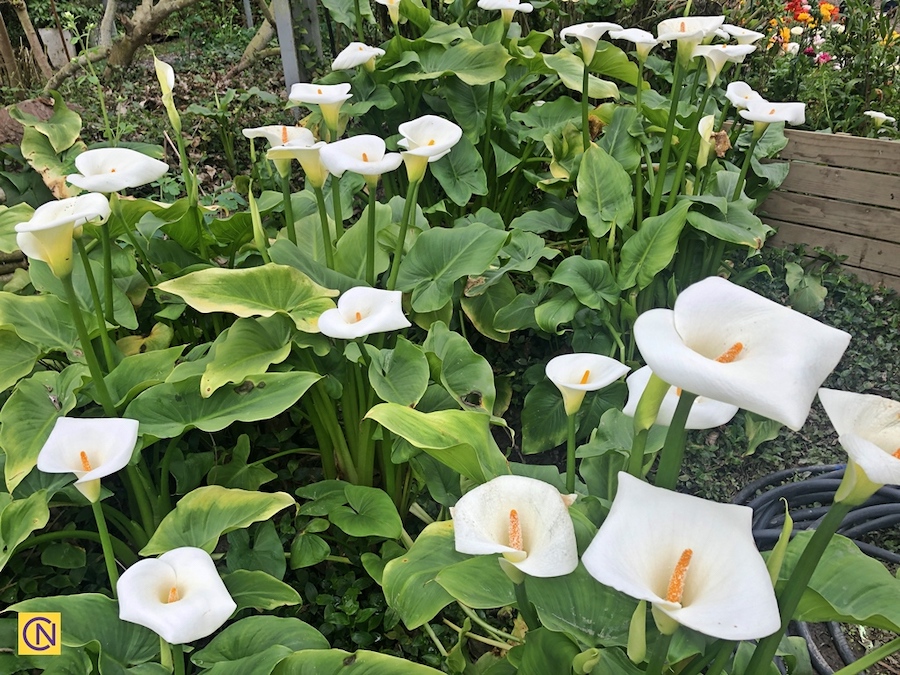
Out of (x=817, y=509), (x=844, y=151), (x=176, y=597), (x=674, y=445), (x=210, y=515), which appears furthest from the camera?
(x=844, y=151)

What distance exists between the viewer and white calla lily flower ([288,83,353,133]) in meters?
1.49

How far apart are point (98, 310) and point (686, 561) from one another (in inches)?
49.7

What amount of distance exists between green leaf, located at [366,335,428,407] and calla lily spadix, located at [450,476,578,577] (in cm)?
53

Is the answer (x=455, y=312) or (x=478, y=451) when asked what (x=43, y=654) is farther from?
(x=455, y=312)

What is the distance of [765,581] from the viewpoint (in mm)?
588

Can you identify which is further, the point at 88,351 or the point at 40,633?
the point at 88,351

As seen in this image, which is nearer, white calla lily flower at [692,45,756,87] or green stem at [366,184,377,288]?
green stem at [366,184,377,288]

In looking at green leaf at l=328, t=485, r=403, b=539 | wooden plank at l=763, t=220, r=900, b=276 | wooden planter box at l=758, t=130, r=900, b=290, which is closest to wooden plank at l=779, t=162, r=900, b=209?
wooden planter box at l=758, t=130, r=900, b=290

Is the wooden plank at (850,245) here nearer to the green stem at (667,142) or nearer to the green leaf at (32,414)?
the green stem at (667,142)

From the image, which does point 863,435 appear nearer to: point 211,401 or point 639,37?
point 211,401

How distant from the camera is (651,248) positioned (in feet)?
6.04

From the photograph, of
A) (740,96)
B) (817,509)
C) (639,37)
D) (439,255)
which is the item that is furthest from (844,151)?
(439,255)

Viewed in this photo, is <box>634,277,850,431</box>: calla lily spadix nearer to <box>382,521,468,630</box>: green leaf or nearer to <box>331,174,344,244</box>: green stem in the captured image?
<box>382,521,468,630</box>: green leaf

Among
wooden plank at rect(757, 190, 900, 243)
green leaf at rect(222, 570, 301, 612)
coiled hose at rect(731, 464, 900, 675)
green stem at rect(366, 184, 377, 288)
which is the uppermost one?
green stem at rect(366, 184, 377, 288)
